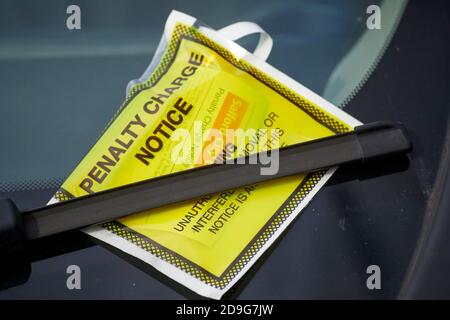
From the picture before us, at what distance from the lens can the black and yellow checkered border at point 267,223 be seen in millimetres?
1131

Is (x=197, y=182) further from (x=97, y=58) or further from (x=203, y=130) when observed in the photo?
(x=97, y=58)

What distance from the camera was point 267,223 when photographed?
3.81 ft

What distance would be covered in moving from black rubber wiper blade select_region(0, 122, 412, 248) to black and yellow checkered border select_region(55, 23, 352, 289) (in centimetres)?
3

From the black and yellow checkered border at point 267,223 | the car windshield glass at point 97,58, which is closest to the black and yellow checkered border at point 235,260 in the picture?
the black and yellow checkered border at point 267,223

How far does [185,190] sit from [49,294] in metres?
0.28

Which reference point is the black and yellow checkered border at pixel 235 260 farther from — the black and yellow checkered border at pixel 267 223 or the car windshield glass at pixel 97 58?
the car windshield glass at pixel 97 58

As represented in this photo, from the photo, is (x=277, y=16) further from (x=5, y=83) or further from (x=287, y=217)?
(x=5, y=83)

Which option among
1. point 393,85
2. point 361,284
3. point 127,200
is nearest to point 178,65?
point 127,200

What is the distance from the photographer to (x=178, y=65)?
1.33 m

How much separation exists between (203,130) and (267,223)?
8.5 inches

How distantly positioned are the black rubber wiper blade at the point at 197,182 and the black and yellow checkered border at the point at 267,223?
0.03 m

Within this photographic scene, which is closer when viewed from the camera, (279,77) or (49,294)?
(49,294)

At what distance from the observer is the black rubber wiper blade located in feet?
3.71
